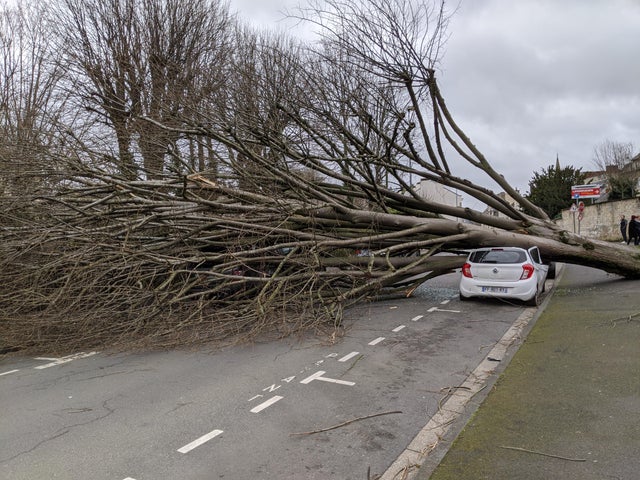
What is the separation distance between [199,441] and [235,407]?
31.8 inches

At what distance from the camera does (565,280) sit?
14.9 meters

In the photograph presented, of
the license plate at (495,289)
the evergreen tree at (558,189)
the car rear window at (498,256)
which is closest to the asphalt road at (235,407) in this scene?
the license plate at (495,289)

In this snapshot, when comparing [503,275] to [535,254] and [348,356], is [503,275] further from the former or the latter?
[348,356]

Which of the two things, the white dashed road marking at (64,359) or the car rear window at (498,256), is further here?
the car rear window at (498,256)

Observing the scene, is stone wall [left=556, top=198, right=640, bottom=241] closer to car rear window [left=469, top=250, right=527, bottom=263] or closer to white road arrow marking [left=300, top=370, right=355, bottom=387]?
car rear window [left=469, top=250, right=527, bottom=263]

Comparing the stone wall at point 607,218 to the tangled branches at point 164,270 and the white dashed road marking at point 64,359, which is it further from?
the white dashed road marking at point 64,359

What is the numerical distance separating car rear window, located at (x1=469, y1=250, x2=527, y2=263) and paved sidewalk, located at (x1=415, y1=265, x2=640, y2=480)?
314cm

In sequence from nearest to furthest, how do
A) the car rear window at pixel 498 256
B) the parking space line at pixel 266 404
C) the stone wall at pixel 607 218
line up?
the parking space line at pixel 266 404 < the car rear window at pixel 498 256 < the stone wall at pixel 607 218

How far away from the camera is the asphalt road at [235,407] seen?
12.0ft

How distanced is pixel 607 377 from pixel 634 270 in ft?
30.5

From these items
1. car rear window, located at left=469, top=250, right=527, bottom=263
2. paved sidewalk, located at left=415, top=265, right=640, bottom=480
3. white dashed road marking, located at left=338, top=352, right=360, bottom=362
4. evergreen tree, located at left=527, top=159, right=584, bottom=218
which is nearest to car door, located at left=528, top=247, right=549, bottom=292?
car rear window, located at left=469, top=250, right=527, bottom=263

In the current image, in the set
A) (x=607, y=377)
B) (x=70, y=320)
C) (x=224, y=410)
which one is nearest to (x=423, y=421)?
(x=224, y=410)

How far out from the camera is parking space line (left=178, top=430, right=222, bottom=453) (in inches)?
152

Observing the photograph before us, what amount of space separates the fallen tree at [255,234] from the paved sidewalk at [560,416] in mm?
3759
